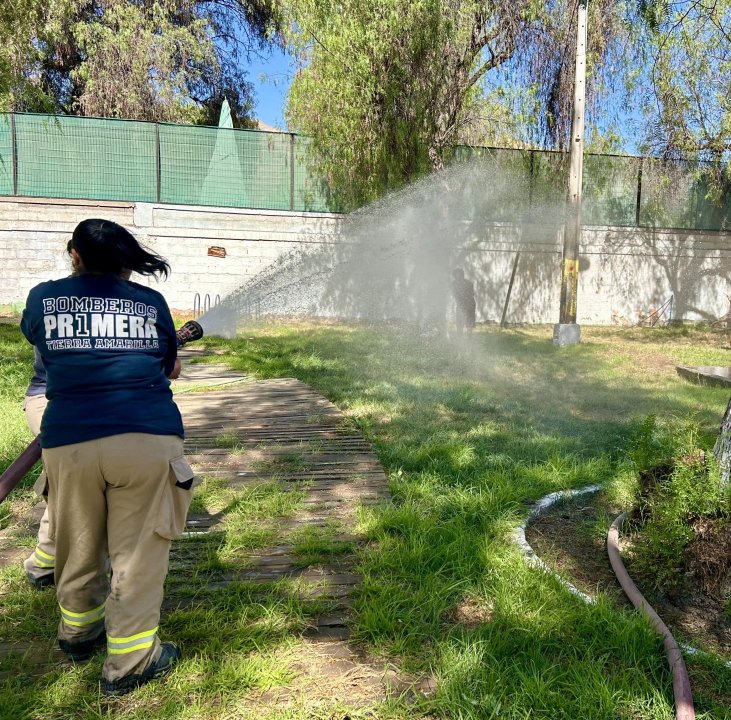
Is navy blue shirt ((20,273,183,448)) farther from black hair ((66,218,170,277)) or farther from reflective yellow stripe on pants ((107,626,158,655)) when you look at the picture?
reflective yellow stripe on pants ((107,626,158,655))

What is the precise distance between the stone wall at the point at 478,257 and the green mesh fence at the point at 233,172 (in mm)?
393

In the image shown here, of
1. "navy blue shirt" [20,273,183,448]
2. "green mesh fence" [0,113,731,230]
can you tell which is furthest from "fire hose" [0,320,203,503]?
"green mesh fence" [0,113,731,230]

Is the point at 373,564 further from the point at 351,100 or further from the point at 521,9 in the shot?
the point at 521,9

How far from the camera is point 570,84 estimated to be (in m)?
13.3

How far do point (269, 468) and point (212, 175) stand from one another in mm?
12126

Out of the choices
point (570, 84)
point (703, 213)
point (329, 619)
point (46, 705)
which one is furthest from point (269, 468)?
point (703, 213)

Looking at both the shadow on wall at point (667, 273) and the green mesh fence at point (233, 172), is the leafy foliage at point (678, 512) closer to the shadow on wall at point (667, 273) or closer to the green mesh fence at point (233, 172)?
the green mesh fence at point (233, 172)

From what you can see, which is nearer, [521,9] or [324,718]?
[324,718]

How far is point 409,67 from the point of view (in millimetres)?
Answer: 11812

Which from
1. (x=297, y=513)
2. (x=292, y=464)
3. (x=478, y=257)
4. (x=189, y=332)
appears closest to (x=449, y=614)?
(x=297, y=513)

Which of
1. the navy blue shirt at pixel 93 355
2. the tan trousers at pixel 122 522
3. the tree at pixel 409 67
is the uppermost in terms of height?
the tree at pixel 409 67

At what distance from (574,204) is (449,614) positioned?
1121cm

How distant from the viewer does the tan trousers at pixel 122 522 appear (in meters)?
2.07

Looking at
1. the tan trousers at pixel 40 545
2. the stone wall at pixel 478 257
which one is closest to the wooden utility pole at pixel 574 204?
the stone wall at pixel 478 257
